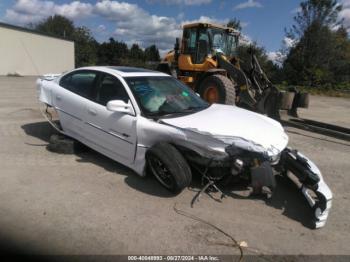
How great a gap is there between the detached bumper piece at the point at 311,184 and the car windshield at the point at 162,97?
5.08 feet

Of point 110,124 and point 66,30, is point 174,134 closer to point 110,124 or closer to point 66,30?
point 110,124

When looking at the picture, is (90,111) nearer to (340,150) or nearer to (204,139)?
(204,139)

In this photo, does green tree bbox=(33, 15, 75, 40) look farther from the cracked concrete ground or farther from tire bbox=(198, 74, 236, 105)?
the cracked concrete ground

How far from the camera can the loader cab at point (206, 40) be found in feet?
36.2

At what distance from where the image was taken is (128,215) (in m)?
3.83

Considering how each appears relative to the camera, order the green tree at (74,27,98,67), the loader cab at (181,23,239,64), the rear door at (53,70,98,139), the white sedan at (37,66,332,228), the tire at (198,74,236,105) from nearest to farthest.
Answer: the white sedan at (37,66,332,228) → the rear door at (53,70,98,139) → the tire at (198,74,236,105) → the loader cab at (181,23,239,64) → the green tree at (74,27,98,67)

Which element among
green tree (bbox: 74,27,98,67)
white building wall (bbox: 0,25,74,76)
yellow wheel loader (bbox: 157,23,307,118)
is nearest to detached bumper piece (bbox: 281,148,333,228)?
yellow wheel loader (bbox: 157,23,307,118)

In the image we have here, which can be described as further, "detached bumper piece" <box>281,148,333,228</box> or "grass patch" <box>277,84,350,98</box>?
"grass patch" <box>277,84,350,98</box>

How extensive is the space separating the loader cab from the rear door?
583 cm

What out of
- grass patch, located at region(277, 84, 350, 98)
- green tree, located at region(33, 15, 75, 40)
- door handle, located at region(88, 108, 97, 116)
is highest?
green tree, located at region(33, 15, 75, 40)

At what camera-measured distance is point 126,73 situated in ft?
18.0

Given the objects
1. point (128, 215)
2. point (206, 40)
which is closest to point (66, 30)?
point (206, 40)

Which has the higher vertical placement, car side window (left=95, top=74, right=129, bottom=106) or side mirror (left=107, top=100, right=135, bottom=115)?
car side window (left=95, top=74, right=129, bottom=106)

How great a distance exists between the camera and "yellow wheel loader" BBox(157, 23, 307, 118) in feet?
30.7
